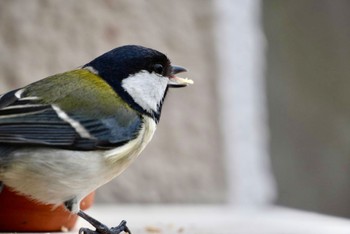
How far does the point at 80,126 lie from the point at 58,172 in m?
0.12

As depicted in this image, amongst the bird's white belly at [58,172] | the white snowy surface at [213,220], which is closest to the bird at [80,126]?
the bird's white belly at [58,172]

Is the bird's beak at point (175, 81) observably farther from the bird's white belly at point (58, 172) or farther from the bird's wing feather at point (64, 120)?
the bird's white belly at point (58, 172)

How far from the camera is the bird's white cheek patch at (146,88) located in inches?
78.5

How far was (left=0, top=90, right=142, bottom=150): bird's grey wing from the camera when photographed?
1782 millimetres

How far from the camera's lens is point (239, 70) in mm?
2551

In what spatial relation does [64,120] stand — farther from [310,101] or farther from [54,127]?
[310,101]

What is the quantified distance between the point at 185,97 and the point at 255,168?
0.28 meters

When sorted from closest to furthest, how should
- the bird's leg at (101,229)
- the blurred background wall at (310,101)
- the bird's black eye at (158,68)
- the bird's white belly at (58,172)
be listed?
the bird's white belly at (58,172) → the bird's leg at (101,229) → the bird's black eye at (158,68) → the blurred background wall at (310,101)

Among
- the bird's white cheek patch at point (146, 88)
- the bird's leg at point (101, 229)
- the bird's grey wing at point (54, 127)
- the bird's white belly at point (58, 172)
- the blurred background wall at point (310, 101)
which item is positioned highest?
the blurred background wall at point (310, 101)

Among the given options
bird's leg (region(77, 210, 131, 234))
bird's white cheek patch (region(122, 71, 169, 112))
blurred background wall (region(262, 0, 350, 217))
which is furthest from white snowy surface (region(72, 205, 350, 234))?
blurred background wall (region(262, 0, 350, 217))

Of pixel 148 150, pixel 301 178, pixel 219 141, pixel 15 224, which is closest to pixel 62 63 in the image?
pixel 148 150

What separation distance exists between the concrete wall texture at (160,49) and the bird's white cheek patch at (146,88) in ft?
1.36

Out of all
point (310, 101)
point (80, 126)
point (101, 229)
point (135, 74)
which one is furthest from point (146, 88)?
point (310, 101)

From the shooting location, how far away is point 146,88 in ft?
6.63
